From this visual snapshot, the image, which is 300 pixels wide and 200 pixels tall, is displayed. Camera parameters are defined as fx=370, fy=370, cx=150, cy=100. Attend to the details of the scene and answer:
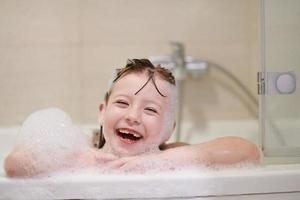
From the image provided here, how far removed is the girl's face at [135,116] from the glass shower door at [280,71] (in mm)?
252

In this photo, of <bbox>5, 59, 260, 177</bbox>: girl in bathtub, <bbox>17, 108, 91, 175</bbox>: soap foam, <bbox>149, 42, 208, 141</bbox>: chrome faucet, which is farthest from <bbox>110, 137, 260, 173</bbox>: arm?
<bbox>149, 42, 208, 141</bbox>: chrome faucet

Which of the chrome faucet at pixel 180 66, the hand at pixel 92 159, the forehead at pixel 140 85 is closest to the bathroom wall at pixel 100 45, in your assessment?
the chrome faucet at pixel 180 66

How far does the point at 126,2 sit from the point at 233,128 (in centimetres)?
68

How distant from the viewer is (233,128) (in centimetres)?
151

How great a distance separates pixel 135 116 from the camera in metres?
0.79

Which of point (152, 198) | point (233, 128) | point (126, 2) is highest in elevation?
point (126, 2)

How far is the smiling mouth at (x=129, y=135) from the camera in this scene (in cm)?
81

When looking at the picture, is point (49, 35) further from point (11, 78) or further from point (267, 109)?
point (267, 109)

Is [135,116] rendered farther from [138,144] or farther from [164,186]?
[164,186]

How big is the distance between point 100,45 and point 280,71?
82cm

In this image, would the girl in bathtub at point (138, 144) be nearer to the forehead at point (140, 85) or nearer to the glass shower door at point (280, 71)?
the forehead at point (140, 85)

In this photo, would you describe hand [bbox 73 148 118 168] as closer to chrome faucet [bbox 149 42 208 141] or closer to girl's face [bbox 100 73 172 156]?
girl's face [bbox 100 73 172 156]

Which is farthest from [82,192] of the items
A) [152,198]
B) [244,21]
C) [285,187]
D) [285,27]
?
[244,21]

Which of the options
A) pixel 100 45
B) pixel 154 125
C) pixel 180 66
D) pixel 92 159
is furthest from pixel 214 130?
pixel 92 159
